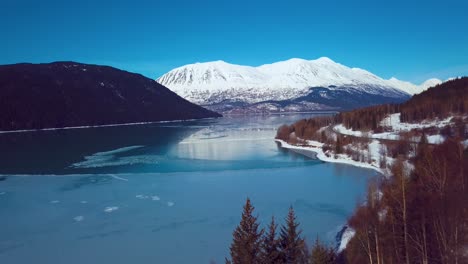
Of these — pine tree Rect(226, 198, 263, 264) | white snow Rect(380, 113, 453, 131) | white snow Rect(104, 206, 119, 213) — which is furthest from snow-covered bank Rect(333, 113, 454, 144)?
pine tree Rect(226, 198, 263, 264)

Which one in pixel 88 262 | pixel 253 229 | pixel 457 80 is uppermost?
pixel 457 80

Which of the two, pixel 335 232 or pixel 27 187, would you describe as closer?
pixel 335 232

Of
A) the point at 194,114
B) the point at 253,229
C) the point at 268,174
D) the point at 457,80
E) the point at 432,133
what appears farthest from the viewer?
the point at 194,114

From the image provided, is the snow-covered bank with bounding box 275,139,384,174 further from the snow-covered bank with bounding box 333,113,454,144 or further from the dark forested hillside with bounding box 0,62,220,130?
the dark forested hillside with bounding box 0,62,220,130

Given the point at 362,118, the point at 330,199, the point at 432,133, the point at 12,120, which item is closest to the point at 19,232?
the point at 330,199

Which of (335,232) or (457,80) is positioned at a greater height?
(457,80)

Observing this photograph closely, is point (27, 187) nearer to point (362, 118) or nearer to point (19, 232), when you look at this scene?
Result: point (19, 232)

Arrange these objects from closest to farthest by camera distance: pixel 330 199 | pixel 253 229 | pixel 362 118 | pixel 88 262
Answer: pixel 253 229 → pixel 88 262 → pixel 330 199 → pixel 362 118
